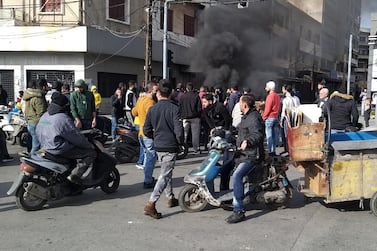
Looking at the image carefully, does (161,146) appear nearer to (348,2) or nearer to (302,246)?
(302,246)

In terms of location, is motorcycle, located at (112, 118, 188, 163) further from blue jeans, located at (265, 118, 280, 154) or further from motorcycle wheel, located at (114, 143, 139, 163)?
blue jeans, located at (265, 118, 280, 154)

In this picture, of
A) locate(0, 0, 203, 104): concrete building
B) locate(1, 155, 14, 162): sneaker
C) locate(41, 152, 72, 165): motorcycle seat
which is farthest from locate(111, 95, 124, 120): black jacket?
locate(0, 0, 203, 104): concrete building

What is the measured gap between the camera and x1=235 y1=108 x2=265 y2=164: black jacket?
5.06 metres

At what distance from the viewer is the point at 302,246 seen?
435cm

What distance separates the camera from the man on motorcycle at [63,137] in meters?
5.58

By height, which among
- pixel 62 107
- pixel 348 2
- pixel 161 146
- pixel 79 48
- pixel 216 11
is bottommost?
pixel 161 146

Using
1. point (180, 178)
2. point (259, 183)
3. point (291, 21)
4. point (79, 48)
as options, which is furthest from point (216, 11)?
point (259, 183)

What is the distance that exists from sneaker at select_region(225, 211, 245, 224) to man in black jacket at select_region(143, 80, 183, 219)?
2.67 feet

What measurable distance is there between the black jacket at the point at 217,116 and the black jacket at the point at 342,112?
2.78 metres

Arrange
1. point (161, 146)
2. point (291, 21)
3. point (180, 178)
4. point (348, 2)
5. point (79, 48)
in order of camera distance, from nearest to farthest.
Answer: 1. point (161, 146)
2. point (180, 178)
3. point (79, 48)
4. point (291, 21)
5. point (348, 2)

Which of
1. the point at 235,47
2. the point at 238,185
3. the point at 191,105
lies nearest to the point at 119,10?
the point at 235,47

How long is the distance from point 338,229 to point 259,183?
1053 mm

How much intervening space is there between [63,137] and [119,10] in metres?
18.6

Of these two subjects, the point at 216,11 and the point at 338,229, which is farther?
the point at 216,11
